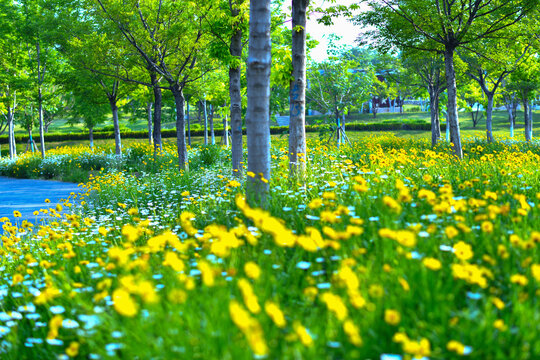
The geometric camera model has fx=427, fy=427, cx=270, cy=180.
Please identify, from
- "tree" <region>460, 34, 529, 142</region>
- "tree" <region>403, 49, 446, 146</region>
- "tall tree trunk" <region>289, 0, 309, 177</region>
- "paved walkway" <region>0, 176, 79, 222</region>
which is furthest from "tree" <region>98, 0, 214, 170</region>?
"tree" <region>403, 49, 446, 146</region>

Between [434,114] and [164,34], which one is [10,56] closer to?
[164,34]

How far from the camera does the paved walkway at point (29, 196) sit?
10.0 meters

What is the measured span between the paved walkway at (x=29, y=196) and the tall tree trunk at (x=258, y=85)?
5747 millimetres

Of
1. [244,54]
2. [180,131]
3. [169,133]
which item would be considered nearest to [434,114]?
[244,54]

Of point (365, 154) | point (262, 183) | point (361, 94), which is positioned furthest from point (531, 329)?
point (361, 94)

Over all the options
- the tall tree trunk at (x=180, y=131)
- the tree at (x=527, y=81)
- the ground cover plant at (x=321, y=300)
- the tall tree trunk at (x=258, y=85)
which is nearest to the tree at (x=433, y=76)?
the tree at (x=527, y=81)

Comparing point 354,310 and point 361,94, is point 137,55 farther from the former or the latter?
point 354,310

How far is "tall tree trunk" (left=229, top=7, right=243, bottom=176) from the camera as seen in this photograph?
10016 mm

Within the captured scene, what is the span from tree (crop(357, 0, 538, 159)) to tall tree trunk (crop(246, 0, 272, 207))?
27.3ft

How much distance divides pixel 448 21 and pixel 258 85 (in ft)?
28.8

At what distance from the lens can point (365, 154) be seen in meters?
10.7

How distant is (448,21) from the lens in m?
11.9

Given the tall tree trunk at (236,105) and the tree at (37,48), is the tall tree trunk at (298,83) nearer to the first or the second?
the tall tree trunk at (236,105)

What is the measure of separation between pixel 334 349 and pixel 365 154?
9021 millimetres
